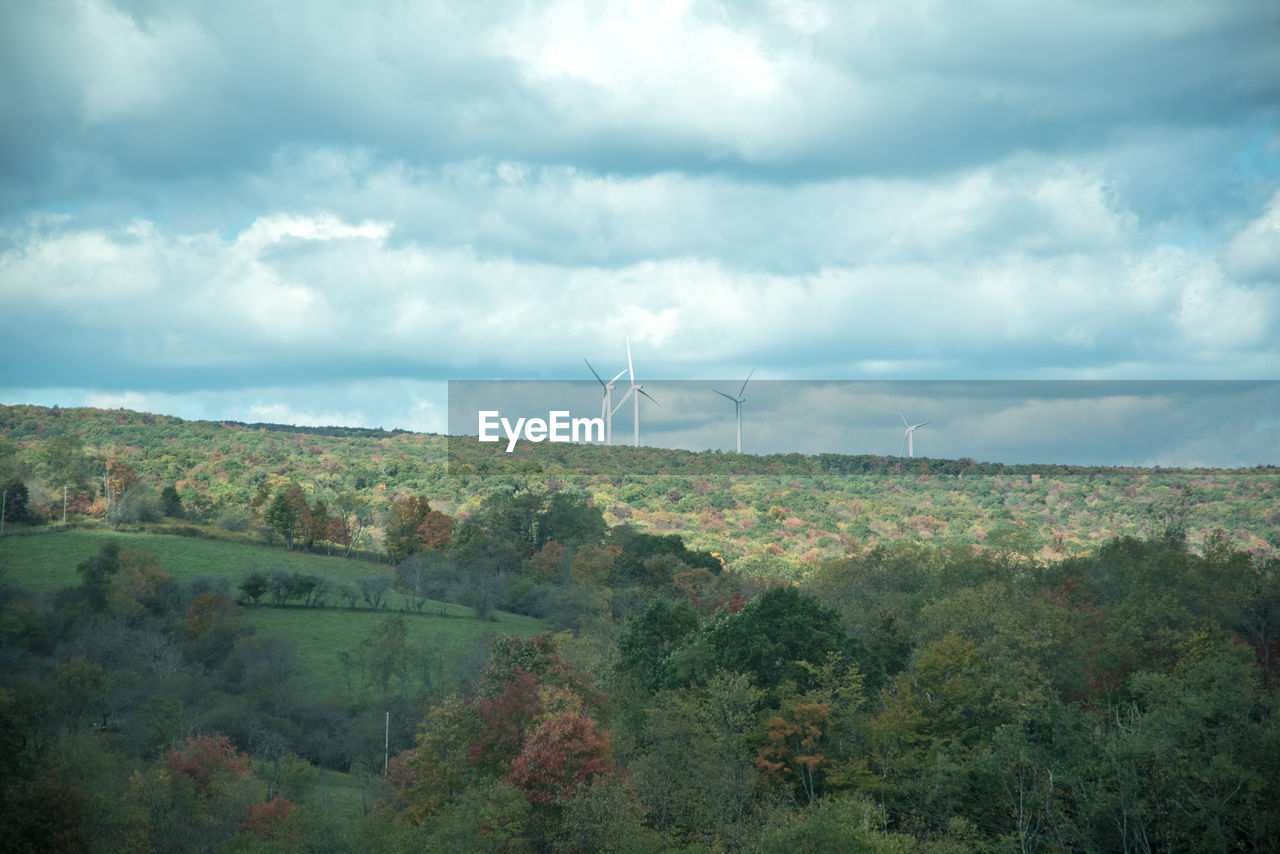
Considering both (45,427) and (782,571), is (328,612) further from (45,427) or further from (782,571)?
(45,427)

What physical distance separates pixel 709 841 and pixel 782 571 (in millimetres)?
84852

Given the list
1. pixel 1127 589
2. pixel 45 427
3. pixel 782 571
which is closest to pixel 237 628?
pixel 782 571

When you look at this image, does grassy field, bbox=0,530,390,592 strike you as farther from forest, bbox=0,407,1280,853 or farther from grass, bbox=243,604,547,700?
grass, bbox=243,604,547,700

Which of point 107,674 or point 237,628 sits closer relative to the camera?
point 107,674

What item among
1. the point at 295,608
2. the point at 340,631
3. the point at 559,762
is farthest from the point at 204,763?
the point at 295,608

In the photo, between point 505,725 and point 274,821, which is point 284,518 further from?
point 505,725

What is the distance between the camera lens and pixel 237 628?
101875mm

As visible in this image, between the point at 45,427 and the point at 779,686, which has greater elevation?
the point at 45,427

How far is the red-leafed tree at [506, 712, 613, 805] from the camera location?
160 ft

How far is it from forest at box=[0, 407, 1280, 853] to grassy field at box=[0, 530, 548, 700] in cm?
56

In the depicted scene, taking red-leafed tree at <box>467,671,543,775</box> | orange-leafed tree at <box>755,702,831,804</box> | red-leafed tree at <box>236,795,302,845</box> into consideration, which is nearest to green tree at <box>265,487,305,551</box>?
red-leafed tree at <box>236,795,302,845</box>

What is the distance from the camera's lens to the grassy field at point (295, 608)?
4023 inches

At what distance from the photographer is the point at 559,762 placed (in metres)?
49.1

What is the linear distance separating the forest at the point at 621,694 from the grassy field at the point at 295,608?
56 cm
